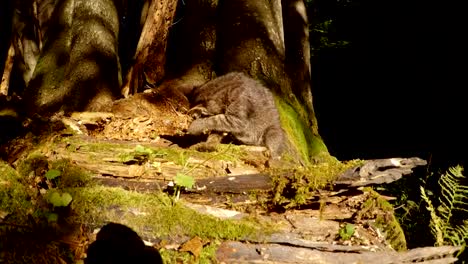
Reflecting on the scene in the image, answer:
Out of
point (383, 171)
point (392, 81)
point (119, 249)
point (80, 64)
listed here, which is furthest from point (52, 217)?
point (392, 81)

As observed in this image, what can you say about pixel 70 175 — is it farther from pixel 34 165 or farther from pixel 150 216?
pixel 150 216

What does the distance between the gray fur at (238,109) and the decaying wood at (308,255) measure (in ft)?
7.81

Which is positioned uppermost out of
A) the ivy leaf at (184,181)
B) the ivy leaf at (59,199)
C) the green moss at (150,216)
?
the ivy leaf at (184,181)

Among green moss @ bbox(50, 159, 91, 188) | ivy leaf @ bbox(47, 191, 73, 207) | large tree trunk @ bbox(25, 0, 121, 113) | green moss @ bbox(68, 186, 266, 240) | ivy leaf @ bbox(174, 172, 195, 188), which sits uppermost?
large tree trunk @ bbox(25, 0, 121, 113)

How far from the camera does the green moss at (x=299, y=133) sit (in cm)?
519

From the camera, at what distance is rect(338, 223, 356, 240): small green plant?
2523 millimetres

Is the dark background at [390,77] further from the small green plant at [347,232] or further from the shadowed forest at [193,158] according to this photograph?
the small green plant at [347,232]

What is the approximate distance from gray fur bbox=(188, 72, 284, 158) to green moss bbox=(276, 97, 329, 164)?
0.26 metres

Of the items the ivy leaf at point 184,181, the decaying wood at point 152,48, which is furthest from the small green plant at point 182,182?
the decaying wood at point 152,48

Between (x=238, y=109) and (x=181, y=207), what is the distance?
2.85m

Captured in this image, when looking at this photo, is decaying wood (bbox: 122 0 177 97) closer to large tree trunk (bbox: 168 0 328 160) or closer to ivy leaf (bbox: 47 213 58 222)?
large tree trunk (bbox: 168 0 328 160)

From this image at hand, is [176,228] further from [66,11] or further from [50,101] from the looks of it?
[66,11]

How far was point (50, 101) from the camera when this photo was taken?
5070 millimetres

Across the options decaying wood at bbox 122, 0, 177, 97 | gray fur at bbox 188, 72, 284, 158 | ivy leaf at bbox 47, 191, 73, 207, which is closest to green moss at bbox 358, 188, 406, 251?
ivy leaf at bbox 47, 191, 73, 207
